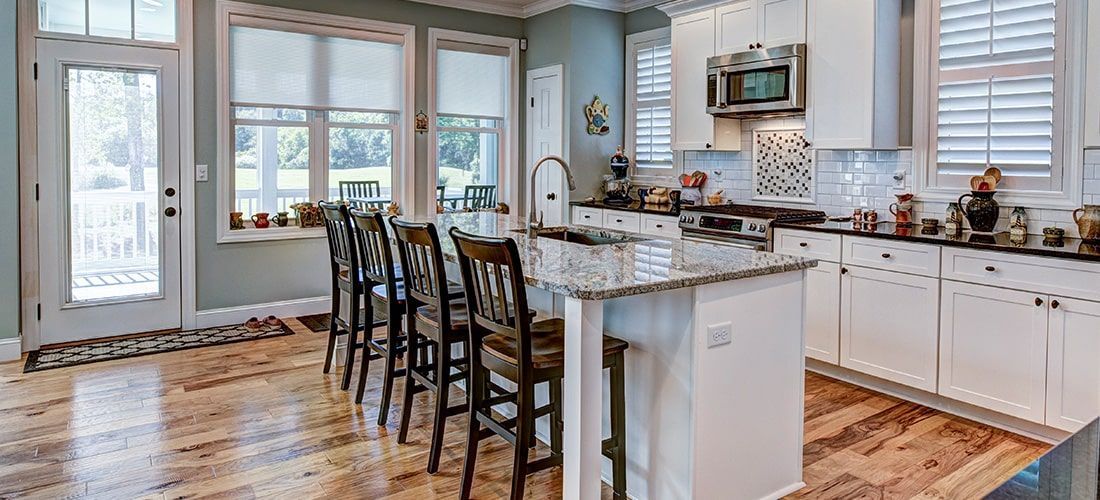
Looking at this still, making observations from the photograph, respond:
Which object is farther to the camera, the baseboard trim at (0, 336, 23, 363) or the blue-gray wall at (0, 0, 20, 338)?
the baseboard trim at (0, 336, 23, 363)

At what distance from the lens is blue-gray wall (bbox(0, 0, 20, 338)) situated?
169 inches

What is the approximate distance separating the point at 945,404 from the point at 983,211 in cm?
104

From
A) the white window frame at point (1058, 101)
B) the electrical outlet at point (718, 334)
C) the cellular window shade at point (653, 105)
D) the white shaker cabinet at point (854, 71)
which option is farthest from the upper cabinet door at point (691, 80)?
the electrical outlet at point (718, 334)

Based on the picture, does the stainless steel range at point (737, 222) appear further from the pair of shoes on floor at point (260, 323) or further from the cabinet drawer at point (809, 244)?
the pair of shoes on floor at point (260, 323)

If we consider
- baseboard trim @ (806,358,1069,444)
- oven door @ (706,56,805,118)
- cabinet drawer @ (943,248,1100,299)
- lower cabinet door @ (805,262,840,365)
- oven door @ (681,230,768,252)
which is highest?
oven door @ (706,56,805,118)

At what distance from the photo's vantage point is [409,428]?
11.1ft

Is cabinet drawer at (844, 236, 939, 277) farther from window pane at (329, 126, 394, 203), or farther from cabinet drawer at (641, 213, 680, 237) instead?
window pane at (329, 126, 394, 203)

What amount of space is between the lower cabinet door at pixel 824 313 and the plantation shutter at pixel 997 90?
890 millimetres

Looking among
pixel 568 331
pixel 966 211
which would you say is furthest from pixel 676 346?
pixel 966 211

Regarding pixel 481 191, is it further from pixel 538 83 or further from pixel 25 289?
pixel 25 289

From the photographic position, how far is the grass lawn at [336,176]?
547 cm

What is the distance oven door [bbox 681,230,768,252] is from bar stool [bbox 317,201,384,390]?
1962mm

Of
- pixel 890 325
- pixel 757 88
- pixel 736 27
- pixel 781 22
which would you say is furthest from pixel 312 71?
pixel 890 325

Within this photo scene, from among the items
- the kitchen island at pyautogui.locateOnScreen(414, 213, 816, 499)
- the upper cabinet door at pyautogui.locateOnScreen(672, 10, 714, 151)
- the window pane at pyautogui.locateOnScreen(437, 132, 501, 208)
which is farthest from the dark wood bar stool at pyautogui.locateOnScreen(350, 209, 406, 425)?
the upper cabinet door at pyautogui.locateOnScreen(672, 10, 714, 151)
